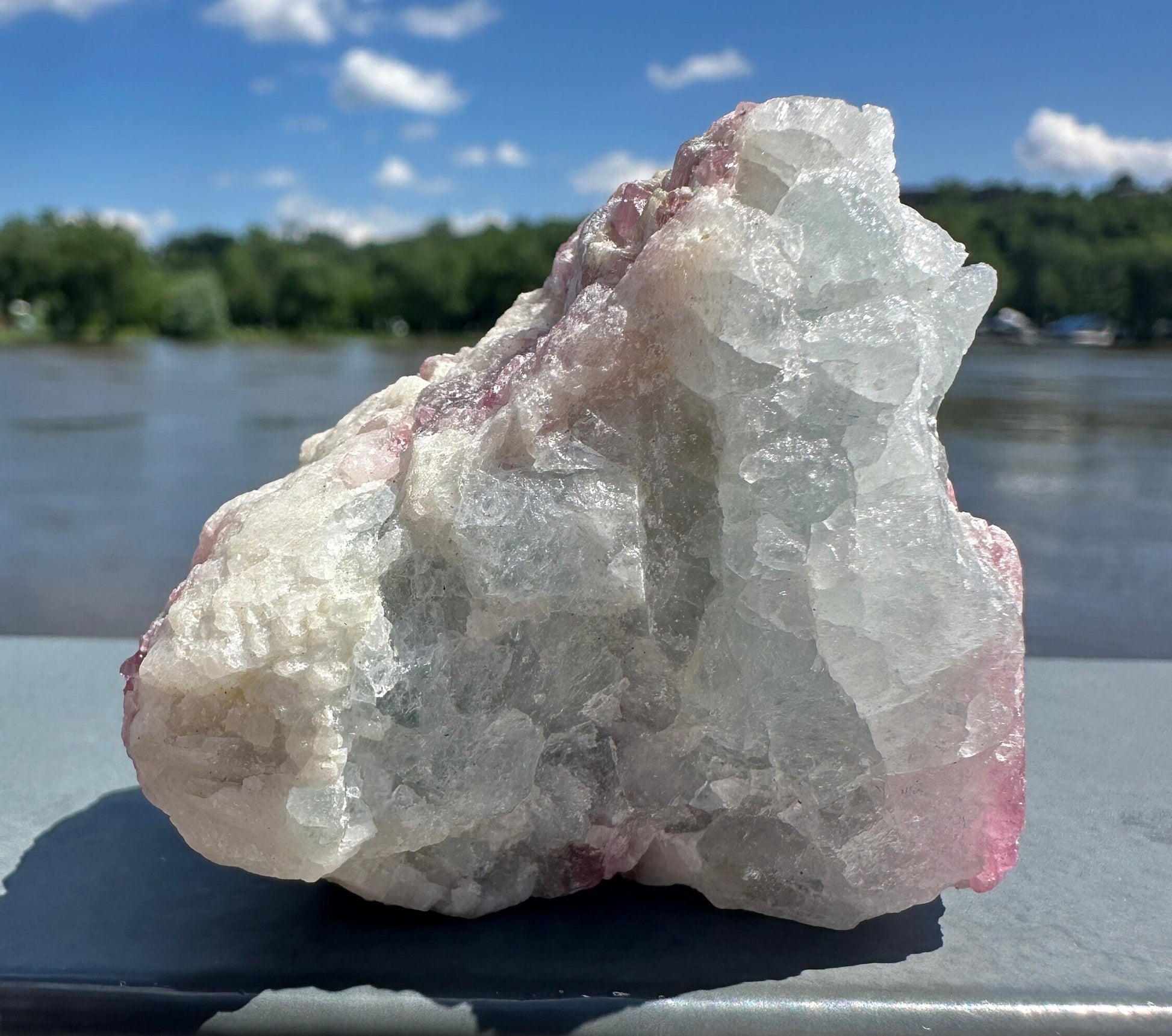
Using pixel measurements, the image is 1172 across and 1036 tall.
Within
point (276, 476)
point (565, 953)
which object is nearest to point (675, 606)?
point (565, 953)

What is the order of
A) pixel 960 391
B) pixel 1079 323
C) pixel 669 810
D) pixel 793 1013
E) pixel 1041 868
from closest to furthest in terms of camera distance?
pixel 793 1013
pixel 669 810
pixel 1041 868
pixel 960 391
pixel 1079 323

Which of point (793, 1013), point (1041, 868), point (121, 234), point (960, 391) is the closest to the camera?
point (793, 1013)

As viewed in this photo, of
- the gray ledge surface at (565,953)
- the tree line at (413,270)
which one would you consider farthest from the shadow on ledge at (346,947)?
the tree line at (413,270)

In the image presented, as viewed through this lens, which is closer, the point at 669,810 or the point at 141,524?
the point at 669,810

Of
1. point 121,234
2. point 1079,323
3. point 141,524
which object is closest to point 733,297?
point 141,524

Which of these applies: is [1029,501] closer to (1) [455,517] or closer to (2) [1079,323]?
(1) [455,517]

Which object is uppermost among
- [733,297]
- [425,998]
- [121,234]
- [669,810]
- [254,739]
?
[121,234]

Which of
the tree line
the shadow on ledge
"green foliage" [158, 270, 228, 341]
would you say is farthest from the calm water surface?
"green foliage" [158, 270, 228, 341]
